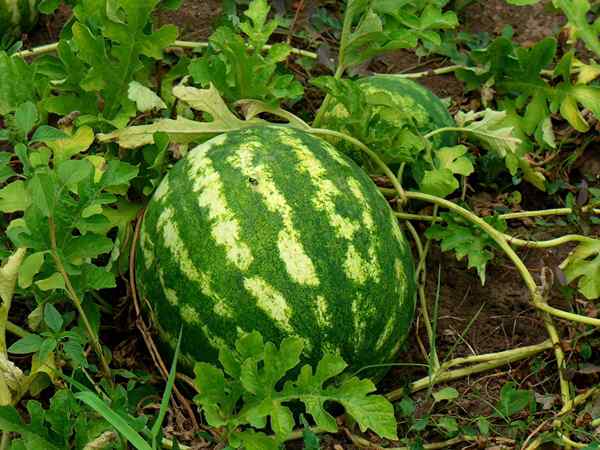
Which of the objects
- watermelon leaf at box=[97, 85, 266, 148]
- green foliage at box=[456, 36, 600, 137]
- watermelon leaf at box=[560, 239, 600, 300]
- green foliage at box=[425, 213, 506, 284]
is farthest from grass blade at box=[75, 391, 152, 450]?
green foliage at box=[456, 36, 600, 137]

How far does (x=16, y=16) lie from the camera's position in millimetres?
3678

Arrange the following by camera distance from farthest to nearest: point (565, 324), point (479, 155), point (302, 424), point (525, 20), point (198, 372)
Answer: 1. point (525, 20)
2. point (479, 155)
3. point (565, 324)
4. point (302, 424)
5. point (198, 372)

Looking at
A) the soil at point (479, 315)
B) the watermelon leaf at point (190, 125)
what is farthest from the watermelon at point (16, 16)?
the soil at point (479, 315)

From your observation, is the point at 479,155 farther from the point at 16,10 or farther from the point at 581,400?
the point at 16,10

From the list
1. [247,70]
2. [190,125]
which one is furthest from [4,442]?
[247,70]

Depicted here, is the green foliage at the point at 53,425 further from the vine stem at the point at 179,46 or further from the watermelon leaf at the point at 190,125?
the vine stem at the point at 179,46

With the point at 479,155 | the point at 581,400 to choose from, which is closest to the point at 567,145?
the point at 479,155

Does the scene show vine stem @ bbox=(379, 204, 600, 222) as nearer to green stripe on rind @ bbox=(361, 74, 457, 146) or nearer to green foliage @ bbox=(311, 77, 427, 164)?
green foliage @ bbox=(311, 77, 427, 164)

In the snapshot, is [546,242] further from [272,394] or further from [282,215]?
[272,394]

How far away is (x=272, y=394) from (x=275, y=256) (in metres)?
0.36

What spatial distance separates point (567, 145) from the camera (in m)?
3.57

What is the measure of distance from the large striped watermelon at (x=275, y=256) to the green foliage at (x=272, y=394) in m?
0.17

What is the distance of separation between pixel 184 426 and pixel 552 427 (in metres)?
1.02

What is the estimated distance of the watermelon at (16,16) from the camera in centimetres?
364
